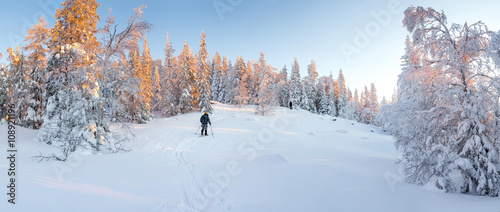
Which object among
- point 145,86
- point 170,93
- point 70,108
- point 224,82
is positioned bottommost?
point 70,108

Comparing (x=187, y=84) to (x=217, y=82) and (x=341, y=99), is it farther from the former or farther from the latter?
(x=341, y=99)

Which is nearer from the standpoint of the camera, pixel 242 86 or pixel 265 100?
pixel 265 100

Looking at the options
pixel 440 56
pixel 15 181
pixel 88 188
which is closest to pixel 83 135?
pixel 15 181

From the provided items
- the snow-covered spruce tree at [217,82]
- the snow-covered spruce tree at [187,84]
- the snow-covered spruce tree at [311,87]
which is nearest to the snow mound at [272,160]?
the snow-covered spruce tree at [187,84]

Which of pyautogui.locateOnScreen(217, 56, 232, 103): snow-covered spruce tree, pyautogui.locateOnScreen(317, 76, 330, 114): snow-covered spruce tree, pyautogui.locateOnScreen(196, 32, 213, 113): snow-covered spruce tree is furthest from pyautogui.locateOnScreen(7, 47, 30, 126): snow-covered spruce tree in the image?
pyautogui.locateOnScreen(317, 76, 330, 114): snow-covered spruce tree

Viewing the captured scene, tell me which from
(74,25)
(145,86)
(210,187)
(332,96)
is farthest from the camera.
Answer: (332,96)

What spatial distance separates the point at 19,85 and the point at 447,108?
30.4m

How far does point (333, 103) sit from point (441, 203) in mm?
49356

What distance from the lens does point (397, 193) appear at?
18.3 ft

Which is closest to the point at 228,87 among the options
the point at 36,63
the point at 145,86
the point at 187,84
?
the point at 187,84

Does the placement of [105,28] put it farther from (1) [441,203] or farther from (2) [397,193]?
(1) [441,203]

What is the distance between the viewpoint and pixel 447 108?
6.22 m

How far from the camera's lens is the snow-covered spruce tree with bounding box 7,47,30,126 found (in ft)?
47.2

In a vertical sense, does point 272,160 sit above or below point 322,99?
below
